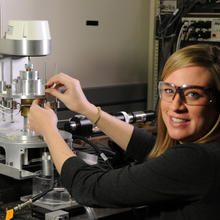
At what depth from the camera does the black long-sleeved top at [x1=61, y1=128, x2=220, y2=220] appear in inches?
45.2

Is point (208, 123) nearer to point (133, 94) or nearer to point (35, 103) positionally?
point (35, 103)

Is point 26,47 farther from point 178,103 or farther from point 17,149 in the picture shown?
point 178,103

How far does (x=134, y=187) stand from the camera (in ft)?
3.87

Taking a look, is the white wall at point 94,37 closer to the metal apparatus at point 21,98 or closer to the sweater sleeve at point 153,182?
the metal apparatus at point 21,98

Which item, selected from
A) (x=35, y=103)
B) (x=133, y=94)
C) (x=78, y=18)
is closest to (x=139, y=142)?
(x=35, y=103)

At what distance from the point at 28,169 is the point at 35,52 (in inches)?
14.9

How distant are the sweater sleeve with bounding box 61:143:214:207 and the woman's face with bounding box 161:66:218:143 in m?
0.09

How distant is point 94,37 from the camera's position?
2.94 metres

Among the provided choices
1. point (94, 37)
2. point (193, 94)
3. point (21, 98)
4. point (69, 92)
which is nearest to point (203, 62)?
point (193, 94)

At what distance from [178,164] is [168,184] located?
51 millimetres

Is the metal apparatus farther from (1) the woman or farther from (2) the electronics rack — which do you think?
(2) the electronics rack

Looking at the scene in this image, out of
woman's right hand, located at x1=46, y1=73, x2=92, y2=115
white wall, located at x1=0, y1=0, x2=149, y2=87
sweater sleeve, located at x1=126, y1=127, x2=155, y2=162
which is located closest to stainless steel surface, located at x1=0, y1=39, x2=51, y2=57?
woman's right hand, located at x1=46, y1=73, x2=92, y2=115

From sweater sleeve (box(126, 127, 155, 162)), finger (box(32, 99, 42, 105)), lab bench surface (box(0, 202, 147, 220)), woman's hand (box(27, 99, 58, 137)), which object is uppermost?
finger (box(32, 99, 42, 105))

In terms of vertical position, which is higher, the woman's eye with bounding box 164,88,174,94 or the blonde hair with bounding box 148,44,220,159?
the blonde hair with bounding box 148,44,220,159
